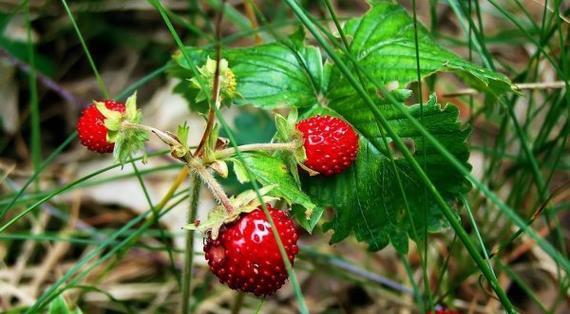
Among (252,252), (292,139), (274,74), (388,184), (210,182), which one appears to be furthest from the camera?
(274,74)


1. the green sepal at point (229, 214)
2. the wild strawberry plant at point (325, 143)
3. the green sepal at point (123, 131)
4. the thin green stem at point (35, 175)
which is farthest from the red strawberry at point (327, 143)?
the thin green stem at point (35, 175)

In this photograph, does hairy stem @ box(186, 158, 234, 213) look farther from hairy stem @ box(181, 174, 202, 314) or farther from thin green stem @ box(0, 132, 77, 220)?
thin green stem @ box(0, 132, 77, 220)

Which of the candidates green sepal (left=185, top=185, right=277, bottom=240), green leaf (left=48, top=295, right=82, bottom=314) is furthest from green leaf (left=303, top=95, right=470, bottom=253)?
green leaf (left=48, top=295, right=82, bottom=314)

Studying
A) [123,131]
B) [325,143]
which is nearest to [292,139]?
[325,143]

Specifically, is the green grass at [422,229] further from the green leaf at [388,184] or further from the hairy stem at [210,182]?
the hairy stem at [210,182]

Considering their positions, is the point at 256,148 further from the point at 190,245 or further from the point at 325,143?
the point at 190,245

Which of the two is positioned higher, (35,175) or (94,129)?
(94,129)

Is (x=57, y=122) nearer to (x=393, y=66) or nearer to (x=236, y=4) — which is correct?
(x=236, y=4)
